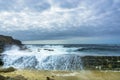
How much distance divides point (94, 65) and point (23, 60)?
541cm

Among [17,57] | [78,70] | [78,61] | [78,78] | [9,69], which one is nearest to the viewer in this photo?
[78,78]

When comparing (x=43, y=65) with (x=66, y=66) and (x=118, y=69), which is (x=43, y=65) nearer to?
(x=66, y=66)

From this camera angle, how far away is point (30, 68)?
15383 millimetres

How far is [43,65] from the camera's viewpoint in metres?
15.7

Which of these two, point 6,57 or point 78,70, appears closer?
point 78,70

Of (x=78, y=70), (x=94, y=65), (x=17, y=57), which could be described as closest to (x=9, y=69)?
(x=17, y=57)

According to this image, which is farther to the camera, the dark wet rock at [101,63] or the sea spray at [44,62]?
the sea spray at [44,62]

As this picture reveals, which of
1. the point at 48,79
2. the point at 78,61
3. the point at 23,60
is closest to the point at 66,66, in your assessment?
the point at 78,61

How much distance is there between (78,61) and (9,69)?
4.94 m

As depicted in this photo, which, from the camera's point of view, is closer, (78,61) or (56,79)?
(56,79)

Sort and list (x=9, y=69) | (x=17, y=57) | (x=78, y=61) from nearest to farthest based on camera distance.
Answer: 1. (x=9, y=69)
2. (x=78, y=61)
3. (x=17, y=57)

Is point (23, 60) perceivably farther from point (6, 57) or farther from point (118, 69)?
point (118, 69)

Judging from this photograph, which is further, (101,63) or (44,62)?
(44,62)

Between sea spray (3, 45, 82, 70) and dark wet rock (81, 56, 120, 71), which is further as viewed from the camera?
sea spray (3, 45, 82, 70)
